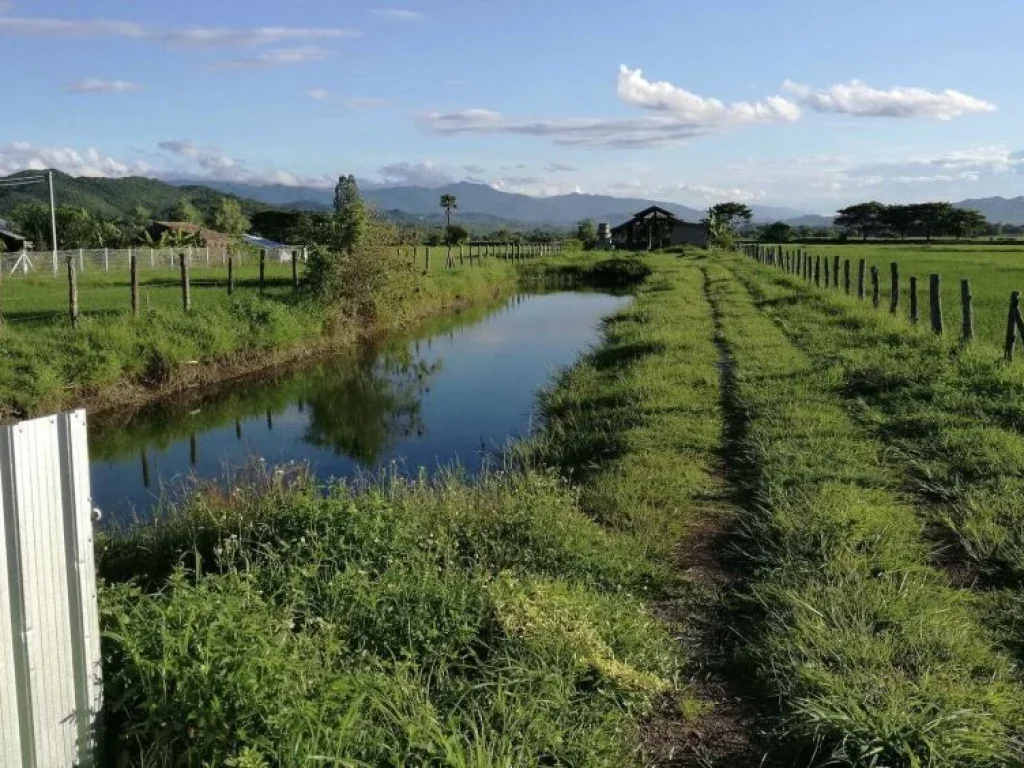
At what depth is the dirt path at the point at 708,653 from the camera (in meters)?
4.50

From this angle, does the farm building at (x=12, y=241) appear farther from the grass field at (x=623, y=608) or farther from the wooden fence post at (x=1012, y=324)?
the wooden fence post at (x=1012, y=324)

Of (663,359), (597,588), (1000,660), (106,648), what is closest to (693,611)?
(597,588)

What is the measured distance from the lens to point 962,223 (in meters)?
107

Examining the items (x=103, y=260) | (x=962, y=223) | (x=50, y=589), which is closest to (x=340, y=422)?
(x=50, y=589)

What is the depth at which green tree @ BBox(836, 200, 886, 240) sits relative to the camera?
124 meters

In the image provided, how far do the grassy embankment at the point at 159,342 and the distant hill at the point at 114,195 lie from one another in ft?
361

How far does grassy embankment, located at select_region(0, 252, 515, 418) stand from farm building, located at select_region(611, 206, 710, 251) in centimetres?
5098

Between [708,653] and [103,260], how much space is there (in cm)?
4492

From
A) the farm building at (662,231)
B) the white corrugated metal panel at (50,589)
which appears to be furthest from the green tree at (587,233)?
the white corrugated metal panel at (50,589)

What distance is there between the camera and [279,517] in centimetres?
680

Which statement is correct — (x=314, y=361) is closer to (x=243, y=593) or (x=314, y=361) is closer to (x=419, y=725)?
(x=243, y=593)

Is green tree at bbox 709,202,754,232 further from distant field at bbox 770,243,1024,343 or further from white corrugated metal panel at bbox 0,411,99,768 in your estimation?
white corrugated metal panel at bbox 0,411,99,768

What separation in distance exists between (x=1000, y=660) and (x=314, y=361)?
751 inches

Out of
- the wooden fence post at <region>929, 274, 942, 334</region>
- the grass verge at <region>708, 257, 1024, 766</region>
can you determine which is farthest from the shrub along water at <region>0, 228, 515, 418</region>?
the wooden fence post at <region>929, 274, 942, 334</region>
